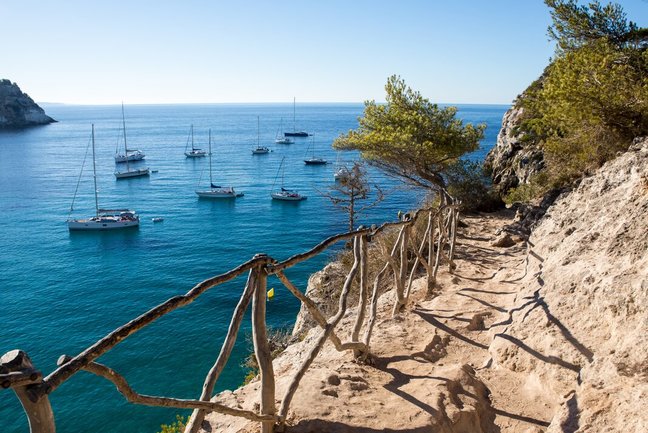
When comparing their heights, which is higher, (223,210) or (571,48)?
(571,48)

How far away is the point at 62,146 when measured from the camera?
99250mm

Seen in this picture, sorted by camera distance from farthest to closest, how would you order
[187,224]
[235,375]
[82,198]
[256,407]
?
[82,198], [187,224], [235,375], [256,407]

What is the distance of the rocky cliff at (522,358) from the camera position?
405 cm

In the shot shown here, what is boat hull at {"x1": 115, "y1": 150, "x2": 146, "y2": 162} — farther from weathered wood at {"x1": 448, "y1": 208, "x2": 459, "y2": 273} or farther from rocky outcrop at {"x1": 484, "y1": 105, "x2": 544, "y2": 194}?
weathered wood at {"x1": 448, "y1": 208, "x2": 459, "y2": 273}

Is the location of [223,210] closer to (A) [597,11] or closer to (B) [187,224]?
(B) [187,224]

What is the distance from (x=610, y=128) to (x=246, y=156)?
75704 millimetres

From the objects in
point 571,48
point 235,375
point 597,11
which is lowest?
point 235,375

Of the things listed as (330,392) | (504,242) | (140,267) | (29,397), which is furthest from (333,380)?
(140,267)

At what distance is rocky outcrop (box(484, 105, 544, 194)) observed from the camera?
Answer: 73.1 ft

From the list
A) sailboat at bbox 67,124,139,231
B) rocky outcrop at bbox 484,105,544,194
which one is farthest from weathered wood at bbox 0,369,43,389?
sailboat at bbox 67,124,139,231

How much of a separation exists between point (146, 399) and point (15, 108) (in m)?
166

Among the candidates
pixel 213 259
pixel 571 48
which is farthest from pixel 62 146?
pixel 571 48

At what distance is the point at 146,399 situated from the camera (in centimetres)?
302

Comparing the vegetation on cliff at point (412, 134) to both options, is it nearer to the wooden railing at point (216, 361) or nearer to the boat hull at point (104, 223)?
the wooden railing at point (216, 361)
